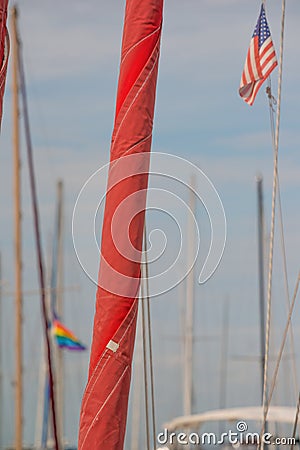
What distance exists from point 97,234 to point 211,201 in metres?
0.91

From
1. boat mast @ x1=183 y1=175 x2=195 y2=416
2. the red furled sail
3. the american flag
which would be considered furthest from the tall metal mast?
the red furled sail

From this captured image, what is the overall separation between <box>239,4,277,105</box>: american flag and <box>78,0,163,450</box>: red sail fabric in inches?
97.7

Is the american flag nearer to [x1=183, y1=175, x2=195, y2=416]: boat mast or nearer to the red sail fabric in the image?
the red sail fabric

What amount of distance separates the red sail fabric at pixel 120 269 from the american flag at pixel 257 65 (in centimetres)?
248

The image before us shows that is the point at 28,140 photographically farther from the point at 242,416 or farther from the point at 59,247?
the point at 59,247

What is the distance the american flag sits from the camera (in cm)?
965

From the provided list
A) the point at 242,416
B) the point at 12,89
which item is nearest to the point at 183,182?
the point at 12,89

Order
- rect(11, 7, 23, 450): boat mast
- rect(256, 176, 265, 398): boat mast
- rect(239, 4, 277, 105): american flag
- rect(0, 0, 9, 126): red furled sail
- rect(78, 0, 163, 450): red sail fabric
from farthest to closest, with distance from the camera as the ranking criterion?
rect(256, 176, 265, 398): boat mast
rect(11, 7, 23, 450): boat mast
rect(239, 4, 277, 105): american flag
rect(0, 0, 9, 126): red furled sail
rect(78, 0, 163, 450): red sail fabric

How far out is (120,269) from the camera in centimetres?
710

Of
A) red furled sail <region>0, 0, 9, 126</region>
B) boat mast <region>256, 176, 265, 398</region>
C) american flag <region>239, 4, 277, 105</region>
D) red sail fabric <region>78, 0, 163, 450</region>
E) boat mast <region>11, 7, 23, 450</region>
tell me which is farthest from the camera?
boat mast <region>256, 176, 265, 398</region>

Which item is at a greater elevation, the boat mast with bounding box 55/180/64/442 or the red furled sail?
the red furled sail

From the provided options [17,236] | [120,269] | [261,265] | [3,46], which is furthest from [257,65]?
[261,265]

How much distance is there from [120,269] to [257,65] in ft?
10.9

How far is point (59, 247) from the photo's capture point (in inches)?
1367
